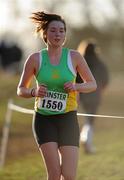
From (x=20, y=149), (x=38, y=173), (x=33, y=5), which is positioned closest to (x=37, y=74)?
(x=38, y=173)

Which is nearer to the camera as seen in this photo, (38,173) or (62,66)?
(62,66)

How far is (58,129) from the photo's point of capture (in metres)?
6.78

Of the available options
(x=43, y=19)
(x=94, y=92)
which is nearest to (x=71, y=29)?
(x=94, y=92)

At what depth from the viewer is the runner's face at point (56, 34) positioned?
22.3 feet

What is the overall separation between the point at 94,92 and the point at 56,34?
604cm

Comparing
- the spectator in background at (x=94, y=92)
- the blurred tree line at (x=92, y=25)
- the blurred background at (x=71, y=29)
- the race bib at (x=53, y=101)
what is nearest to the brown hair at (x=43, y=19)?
the race bib at (x=53, y=101)

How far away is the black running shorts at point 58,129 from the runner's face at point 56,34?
2.00ft

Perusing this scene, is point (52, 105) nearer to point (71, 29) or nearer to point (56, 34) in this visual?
point (56, 34)

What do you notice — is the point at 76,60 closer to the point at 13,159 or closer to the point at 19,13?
the point at 13,159

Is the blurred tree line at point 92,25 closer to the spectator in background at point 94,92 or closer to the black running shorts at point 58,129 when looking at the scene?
the spectator in background at point 94,92

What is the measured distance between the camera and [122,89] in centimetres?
3241

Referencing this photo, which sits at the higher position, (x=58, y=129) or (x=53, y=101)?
(x=53, y=101)

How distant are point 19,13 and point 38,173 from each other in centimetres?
4320

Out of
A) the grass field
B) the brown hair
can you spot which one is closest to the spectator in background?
the grass field
